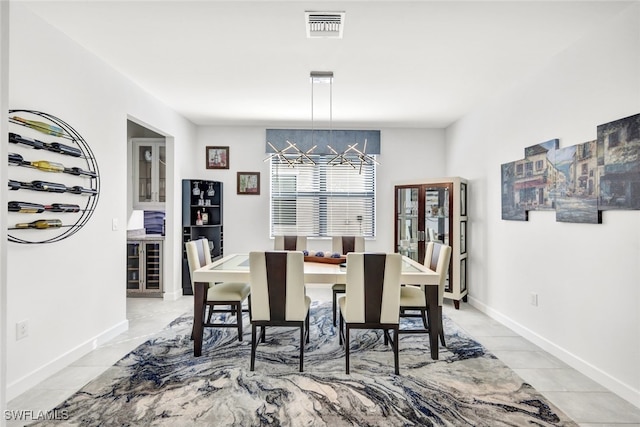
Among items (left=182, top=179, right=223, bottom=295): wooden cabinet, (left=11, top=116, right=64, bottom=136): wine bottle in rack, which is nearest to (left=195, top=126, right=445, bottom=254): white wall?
(left=182, top=179, right=223, bottom=295): wooden cabinet

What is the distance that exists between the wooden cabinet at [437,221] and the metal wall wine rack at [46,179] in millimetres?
3731

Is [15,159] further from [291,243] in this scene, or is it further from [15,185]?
[291,243]

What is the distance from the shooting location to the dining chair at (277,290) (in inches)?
103

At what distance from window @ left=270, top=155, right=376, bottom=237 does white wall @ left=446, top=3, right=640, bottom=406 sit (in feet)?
6.40

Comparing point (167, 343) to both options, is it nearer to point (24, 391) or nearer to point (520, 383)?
point (24, 391)

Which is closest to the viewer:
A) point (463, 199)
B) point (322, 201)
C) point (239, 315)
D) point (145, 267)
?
point (239, 315)

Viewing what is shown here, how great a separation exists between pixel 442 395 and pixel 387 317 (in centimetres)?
60

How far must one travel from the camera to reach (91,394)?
7.57 feet

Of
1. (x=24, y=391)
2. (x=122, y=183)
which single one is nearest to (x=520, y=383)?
(x=24, y=391)

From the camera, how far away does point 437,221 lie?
15.5 feet

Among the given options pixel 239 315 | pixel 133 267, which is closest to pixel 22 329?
pixel 239 315

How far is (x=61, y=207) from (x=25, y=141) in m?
0.52

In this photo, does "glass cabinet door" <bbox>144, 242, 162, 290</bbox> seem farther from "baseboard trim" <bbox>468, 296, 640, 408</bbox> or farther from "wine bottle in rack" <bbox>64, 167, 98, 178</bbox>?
"baseboard trim" <bbox>468, 296, 640, 408</bbox>

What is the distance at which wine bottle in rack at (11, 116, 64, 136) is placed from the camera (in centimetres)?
229
